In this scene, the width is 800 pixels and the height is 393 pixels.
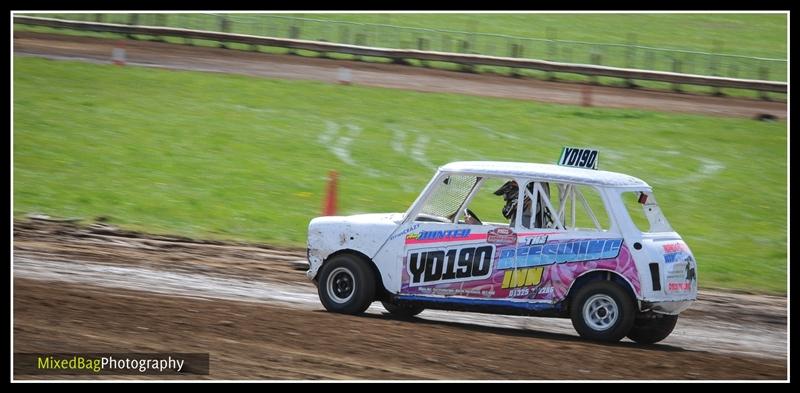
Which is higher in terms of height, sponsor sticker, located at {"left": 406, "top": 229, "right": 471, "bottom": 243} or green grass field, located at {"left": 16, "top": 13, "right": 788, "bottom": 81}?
green grass field, located at {"left": 16, "top": 13, "right": 788, "bottom": 81}

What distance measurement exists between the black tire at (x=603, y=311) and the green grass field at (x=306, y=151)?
17.6ft

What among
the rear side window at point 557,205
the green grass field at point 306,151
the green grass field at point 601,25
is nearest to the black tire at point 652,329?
the rear side window at point 557,205

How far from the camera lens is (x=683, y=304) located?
33.0ft

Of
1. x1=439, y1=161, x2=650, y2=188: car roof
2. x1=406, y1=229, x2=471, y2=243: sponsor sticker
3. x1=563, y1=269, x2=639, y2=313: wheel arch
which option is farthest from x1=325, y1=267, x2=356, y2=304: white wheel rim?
x1=563, y1=269, x2=639, y2=313: wheel arch

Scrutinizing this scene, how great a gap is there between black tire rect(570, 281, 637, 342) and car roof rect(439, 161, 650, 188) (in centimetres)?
104

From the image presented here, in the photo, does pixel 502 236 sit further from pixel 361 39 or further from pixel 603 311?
pixel 361 39

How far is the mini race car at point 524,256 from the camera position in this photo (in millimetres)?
9891

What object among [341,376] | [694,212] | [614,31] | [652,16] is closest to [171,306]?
[341,376]

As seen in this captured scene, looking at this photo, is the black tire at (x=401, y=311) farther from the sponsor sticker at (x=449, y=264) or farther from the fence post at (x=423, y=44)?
the fence post at (x=423, y=44)

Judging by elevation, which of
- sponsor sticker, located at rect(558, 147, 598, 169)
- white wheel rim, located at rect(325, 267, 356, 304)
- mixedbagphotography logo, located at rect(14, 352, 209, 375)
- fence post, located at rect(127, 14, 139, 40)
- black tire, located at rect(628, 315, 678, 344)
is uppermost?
fence post, located at rect(127, 14, 139, 40)

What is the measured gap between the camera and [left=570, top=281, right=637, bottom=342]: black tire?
387 inches

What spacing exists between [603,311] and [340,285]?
9.09ft

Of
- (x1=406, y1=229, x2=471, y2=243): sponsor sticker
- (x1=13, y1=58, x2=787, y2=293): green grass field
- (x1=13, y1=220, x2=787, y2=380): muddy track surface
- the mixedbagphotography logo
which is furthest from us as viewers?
(x1=13, y1=58, x2=787, y2=293): green grass field

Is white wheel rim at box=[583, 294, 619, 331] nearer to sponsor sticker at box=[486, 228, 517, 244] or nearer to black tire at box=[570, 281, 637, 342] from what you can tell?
black tire at box=[570, 281, 637, 342]
